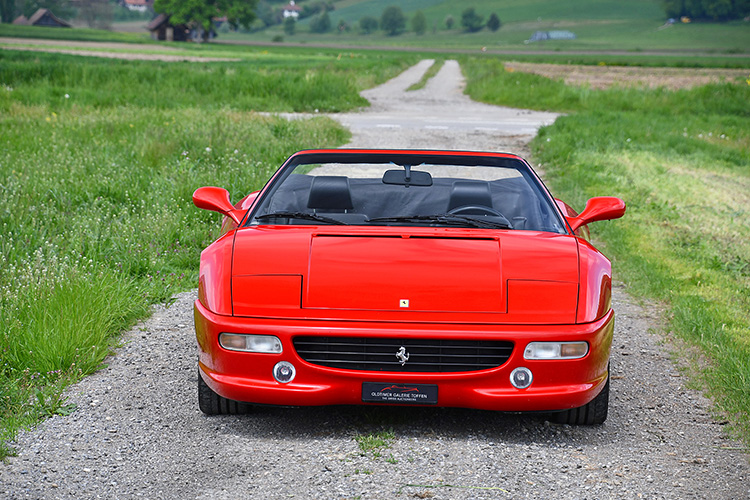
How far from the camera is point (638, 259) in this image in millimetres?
8102

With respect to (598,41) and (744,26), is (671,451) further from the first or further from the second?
(744,26)

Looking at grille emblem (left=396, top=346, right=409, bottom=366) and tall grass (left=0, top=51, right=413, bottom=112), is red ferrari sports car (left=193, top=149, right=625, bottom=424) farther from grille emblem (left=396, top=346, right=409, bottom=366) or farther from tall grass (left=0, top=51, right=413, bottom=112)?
tall grass (left=0, top=51, right=413, bottom=112)

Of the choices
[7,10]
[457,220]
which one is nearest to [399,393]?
[457,220]

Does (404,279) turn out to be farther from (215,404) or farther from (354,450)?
(215,404)

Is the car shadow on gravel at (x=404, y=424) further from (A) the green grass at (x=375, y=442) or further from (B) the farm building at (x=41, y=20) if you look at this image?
(B) the farm building at (x=41, y=20)

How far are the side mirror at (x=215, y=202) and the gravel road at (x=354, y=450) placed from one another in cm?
95

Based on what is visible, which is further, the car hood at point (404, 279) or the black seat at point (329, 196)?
the black seat at point (329, 196)

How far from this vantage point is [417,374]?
3609 mm

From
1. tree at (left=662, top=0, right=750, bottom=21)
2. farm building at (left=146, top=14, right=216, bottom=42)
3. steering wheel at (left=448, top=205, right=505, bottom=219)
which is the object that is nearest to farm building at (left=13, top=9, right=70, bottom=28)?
farm building at (left=146, top=14, right=216, bottom=42)

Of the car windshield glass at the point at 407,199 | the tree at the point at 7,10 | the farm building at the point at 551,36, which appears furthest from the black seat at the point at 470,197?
the farm building at the point at 551,36

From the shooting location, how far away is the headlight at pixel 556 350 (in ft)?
11.7

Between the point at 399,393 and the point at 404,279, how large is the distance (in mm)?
499

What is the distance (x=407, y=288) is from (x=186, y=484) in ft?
4.01

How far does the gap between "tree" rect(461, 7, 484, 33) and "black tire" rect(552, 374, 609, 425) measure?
199m
